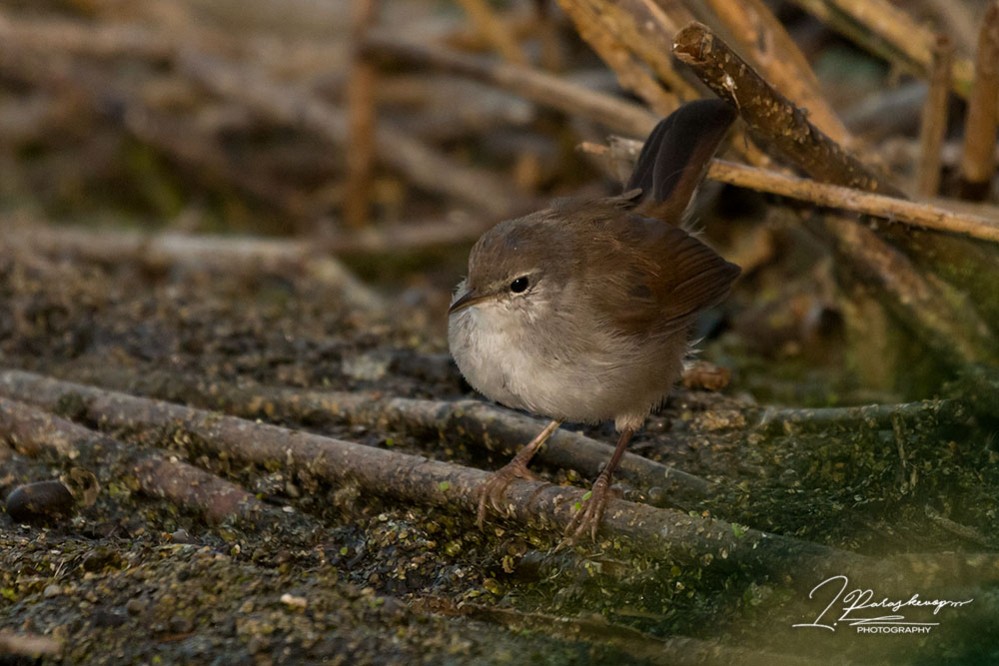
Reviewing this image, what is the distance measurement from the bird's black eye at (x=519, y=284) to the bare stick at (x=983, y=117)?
6.86 feet

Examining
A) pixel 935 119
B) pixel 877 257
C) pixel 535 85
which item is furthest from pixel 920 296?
pixel 535 85

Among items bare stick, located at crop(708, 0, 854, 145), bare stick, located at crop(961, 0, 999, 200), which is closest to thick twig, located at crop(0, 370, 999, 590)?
bare stick, located at crop(708, 0, 854, 145)

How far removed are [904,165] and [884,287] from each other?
4.04 ft

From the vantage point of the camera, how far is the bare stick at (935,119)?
486 centimetres

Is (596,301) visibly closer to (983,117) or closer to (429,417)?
(429,417)

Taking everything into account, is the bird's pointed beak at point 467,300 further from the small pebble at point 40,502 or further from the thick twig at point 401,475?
the small pebble at point 40,502

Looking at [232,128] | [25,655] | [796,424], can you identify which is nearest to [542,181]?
[232,128]

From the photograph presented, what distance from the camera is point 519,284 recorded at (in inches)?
165

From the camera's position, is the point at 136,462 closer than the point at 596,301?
Yes

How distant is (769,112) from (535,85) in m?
2.76

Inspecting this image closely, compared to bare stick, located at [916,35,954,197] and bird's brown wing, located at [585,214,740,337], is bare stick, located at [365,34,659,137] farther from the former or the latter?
bare stick, located at [916,35,954,197]

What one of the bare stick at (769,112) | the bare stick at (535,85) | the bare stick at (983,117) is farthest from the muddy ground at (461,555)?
the bare stick at (535,85)

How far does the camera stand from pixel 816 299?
20.1ft

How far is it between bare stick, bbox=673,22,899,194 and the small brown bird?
1.15 ft
